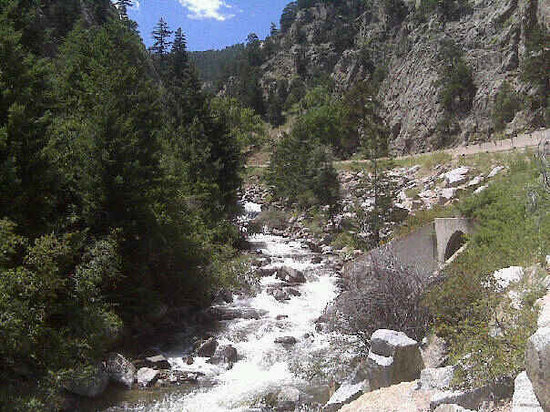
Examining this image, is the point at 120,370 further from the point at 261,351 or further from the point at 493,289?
the point at 493,289

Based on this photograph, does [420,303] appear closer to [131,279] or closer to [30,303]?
[30,303]

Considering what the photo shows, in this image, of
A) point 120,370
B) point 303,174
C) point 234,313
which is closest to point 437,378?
point 120,370

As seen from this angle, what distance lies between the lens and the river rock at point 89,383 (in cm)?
1123

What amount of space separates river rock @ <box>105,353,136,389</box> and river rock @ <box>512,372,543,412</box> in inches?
406

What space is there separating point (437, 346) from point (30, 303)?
29.8 feet

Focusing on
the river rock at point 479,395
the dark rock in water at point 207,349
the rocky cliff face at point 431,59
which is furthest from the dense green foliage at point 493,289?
the rocky cliff face at point 431,59

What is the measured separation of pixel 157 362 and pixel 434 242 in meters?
10.2

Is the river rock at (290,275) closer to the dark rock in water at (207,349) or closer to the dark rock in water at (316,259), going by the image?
the dark rock in water at (316,259)

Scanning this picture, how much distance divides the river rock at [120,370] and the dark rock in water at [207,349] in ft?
7.55

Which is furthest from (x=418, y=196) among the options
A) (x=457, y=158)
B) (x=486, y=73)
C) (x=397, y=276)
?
(x=486, y=73)

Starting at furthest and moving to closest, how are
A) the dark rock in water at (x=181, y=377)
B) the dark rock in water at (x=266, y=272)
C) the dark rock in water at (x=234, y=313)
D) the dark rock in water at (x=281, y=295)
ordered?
the dark rock in water at (x=266, y=272), the dark rock in water at (x=281, y=295), the dark rock in water at (x=234, y=313), the dark rock in water at (x=181, y=377)

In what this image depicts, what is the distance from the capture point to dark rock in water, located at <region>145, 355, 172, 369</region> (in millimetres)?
14259

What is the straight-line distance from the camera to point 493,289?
9516 mm

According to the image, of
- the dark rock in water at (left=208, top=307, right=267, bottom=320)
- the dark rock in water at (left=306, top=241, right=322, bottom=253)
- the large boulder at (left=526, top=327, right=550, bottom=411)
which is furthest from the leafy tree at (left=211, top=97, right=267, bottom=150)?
the large boulder at (left=526, top=327, right=550, bottom=411)
